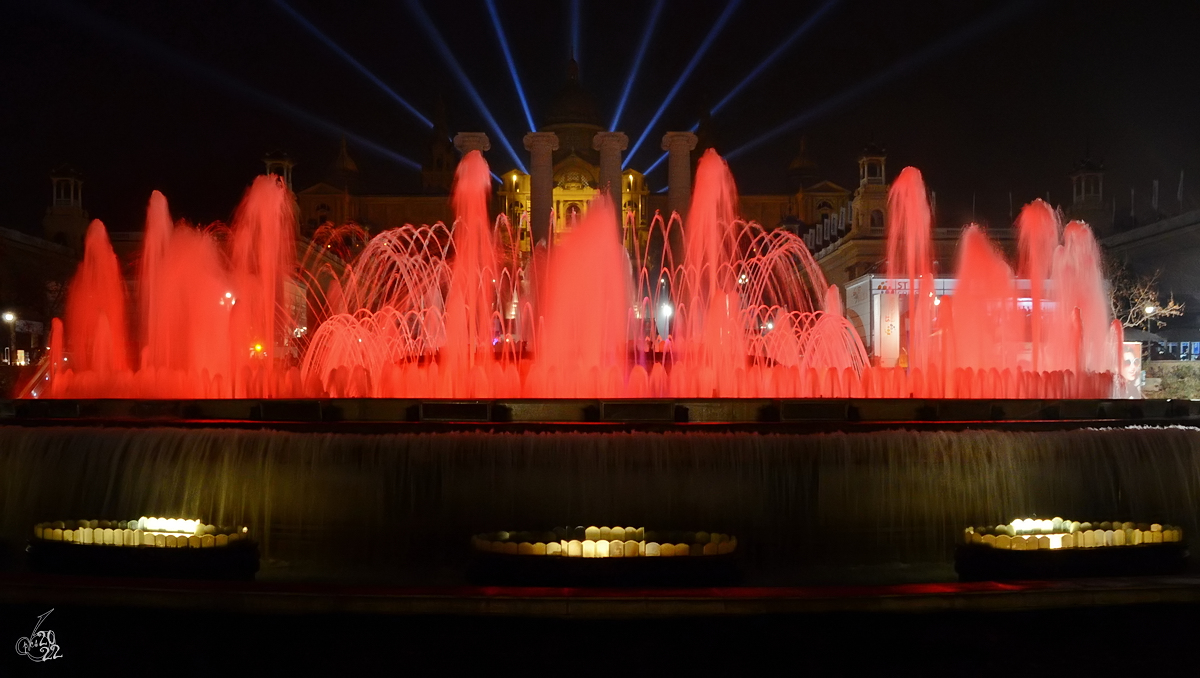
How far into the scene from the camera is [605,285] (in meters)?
23.1

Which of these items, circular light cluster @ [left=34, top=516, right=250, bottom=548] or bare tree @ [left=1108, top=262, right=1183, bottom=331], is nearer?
circular light cluster @ [left=34, top=516, right=250, bottom=548]

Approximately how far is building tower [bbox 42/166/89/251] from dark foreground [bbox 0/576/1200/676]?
2508 inches

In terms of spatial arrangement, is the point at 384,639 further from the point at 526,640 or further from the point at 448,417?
the point at 448,417

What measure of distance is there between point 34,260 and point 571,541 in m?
56.2

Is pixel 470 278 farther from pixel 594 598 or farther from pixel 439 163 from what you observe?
pixel 439 163

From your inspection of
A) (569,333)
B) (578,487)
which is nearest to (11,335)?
(569,333)

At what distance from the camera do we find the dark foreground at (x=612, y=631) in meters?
7.83

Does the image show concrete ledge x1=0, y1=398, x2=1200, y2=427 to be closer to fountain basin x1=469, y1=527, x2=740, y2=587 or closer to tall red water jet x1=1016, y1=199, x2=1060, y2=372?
fountain basin x1=469, y1=527, x2=740, y2=587

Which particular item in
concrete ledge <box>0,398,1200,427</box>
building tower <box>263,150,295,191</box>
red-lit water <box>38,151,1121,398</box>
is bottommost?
concrete ledge <box>0,398,1200,427</box>

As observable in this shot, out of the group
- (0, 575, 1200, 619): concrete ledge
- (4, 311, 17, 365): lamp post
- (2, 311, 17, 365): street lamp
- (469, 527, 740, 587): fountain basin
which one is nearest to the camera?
(0, 575, 1200, 619): concrete ledge

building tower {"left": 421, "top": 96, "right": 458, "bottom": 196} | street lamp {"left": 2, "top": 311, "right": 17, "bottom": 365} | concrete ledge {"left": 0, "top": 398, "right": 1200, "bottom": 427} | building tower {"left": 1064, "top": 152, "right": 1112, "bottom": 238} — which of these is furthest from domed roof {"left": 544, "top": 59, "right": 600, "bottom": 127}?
Answer: concrete ledge {"left": 0, "top": 398, "right": 1200, "bottom": 427}

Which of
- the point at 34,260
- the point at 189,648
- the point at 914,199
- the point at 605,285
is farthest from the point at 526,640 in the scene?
the point at 34,260

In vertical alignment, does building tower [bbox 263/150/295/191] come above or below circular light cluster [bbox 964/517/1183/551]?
above

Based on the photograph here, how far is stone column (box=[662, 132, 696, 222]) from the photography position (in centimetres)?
4778
